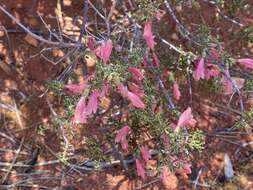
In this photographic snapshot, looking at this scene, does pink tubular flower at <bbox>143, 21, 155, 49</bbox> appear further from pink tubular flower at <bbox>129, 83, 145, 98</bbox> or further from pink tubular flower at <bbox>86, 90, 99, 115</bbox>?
pink tubular flower at <bbox>86, 90, 99, 115</bbox>

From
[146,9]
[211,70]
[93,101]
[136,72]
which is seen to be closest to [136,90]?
[136,72]

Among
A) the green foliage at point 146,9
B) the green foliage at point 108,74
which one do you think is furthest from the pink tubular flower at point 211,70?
the green foliage at point 108,74

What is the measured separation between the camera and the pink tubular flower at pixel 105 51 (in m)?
1.93

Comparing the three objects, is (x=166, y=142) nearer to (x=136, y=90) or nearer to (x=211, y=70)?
(x=136, y=90)

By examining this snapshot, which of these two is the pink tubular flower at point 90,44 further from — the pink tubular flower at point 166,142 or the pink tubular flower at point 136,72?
the pink tubular flower at point 166,142

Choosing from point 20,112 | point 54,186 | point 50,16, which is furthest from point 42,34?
point 54,186

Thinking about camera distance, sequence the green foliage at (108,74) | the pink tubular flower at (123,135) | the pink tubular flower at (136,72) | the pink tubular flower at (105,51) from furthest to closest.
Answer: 1. the pink tubular flower at (123,135)
2. the pink tubular flower at (136,72)
3. the pink tubular flower at (105,51)
4. the green foliage at (108,74)

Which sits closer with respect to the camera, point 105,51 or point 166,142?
point 105,51

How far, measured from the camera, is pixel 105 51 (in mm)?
1956

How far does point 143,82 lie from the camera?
217 cm

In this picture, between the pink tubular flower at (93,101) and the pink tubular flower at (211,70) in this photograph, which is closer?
the pink tubular flower at (93,101)

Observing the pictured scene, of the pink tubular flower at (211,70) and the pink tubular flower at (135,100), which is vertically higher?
the pink tubular flower at (135,100)

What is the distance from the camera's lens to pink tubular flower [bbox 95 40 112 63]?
1935mm

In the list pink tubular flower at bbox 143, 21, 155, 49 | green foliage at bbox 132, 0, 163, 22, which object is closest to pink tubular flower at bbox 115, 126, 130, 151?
pink tubular flower at bbox 143, 21, 155, 49
